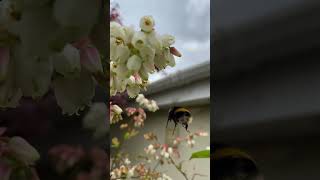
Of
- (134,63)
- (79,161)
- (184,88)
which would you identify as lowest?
(79,161)

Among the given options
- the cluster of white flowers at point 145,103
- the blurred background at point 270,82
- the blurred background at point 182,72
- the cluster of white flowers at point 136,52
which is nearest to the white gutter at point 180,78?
the blurred background at point 182,72

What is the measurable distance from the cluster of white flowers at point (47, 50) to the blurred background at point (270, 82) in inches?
4.6

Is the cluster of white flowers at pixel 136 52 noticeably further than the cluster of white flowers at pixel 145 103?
No

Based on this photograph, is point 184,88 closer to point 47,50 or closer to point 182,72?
point 182,72

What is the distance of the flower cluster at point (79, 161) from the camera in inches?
15.6

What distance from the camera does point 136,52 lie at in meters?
0.62

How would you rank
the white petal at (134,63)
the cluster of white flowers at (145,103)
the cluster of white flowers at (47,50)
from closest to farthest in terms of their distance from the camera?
the cluster of white flowers at (47,50)
the white petal at (134,63)
the cluster of white flowers at (145,103)

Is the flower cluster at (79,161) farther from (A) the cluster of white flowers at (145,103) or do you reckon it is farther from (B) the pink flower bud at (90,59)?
(A) the cluster of white flowers at (145,103)

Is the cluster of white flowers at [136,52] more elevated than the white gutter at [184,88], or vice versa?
the white gutter at [184,88]


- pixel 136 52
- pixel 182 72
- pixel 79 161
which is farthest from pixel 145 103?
pixel 79 161

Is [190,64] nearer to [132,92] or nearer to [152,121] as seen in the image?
[152,121]

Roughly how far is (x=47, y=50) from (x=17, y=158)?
0.09 meters


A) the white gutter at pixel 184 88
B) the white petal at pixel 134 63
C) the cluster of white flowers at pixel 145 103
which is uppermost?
the white gutter at pixel 184 88

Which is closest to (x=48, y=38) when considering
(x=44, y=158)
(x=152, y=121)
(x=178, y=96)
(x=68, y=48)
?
(x=68, y=48)
